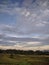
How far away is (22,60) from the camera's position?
862 centimetres

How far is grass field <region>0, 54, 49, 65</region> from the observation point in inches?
331

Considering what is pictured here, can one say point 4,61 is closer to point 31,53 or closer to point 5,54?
point 5,54

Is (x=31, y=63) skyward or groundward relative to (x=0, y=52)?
groundward

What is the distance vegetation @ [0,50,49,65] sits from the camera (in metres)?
8.45

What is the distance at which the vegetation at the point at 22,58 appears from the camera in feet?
27.7

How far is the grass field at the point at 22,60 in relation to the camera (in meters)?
8.40

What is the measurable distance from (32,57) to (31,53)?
243mm

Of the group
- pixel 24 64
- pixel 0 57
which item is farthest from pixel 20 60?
pixel 0 57

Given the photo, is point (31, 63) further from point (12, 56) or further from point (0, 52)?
point (0, 52)

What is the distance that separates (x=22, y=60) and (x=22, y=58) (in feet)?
0.30

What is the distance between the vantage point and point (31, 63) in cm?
856

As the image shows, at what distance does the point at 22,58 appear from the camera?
8648mm

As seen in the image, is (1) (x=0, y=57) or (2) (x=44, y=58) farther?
(2) (x=44, y=58)

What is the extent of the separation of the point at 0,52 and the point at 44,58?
208 cm
